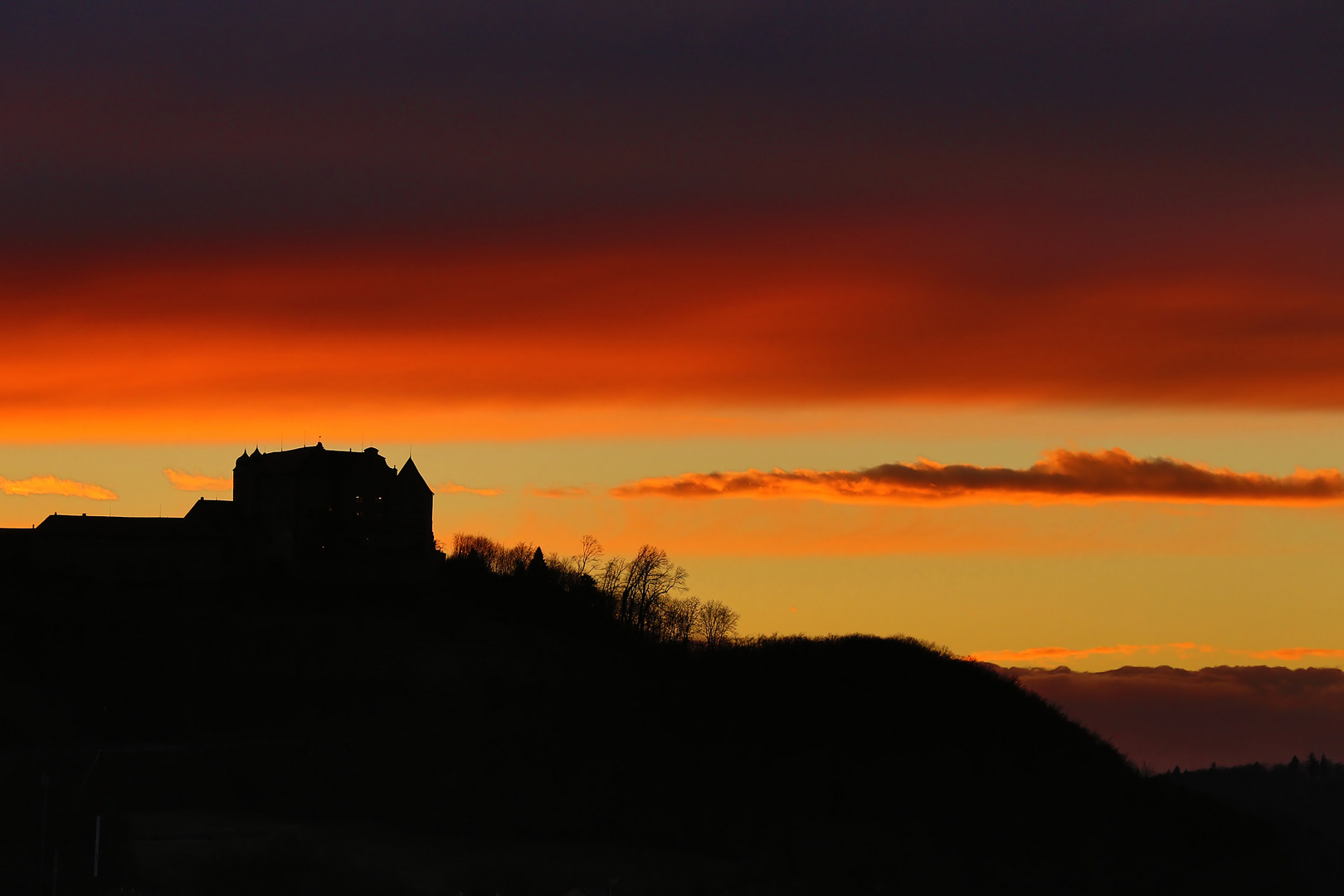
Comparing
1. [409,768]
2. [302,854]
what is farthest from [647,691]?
[302,854]

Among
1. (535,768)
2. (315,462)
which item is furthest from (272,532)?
(535,768)

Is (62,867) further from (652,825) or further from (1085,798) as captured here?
(1085,798)

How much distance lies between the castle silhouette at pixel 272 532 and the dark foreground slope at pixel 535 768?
221 inches

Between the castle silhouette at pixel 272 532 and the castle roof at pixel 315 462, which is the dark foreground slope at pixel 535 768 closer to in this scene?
the castle silhouette at pixel 272 532

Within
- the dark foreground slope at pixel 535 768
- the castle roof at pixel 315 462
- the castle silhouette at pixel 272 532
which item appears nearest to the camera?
the dark foreground slope at pixel 535 768

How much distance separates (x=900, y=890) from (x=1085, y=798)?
1819 cm

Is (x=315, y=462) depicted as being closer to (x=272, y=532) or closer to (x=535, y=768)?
(x=272, y=532)

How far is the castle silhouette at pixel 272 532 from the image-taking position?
130 meters

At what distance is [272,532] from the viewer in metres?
143

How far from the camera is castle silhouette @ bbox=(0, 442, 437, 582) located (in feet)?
427

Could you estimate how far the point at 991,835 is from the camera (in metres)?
86.6

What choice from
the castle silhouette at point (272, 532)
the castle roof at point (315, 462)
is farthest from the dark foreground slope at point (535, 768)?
the castle roof at point (315, 462)

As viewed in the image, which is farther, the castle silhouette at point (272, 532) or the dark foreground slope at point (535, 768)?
the castle silhouette at point (272, 532)

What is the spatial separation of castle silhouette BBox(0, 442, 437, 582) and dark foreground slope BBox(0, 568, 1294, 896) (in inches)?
221
